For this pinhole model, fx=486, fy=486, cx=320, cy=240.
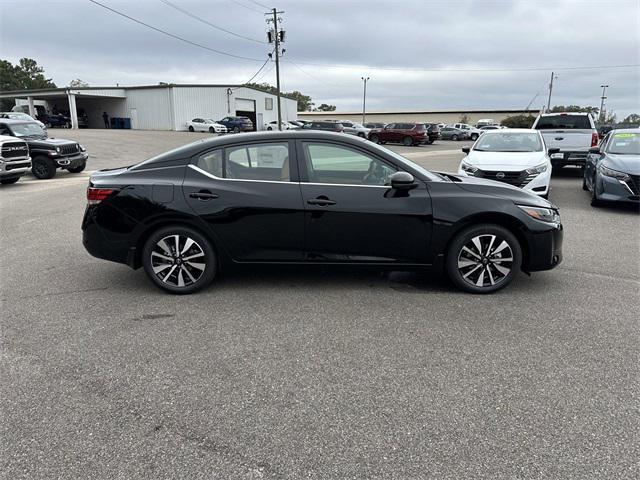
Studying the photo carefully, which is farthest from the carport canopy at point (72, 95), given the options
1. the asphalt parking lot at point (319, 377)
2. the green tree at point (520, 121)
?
the asphalt parking lot at point (319, 377)

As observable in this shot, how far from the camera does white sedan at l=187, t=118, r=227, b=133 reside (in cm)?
4719

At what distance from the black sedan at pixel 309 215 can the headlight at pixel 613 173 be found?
519 centimetres

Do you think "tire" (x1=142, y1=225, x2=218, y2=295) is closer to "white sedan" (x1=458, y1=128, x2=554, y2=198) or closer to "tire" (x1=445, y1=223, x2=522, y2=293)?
"tire" (x1=445, y1=223, x2=522, y2=293)

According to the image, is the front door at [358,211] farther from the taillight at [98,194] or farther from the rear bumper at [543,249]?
the taillight at [98,194]

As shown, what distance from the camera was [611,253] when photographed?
A: 648cm

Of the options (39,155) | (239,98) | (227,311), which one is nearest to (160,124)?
(239,98)

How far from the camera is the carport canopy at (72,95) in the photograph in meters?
51.4

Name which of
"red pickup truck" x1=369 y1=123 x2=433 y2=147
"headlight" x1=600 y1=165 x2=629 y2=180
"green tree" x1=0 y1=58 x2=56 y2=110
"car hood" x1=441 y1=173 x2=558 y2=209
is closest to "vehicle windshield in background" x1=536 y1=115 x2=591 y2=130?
"headlight" x1=600 y1=165 x2=629 y2=180

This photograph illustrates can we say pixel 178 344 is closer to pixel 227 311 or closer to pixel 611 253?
pixel 227 311

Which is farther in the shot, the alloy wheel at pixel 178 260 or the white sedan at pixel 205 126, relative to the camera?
the white sedan at pixel 205 126

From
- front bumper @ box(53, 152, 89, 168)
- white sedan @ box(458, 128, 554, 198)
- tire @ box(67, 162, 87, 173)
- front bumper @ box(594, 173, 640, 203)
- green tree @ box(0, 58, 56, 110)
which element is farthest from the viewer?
green tree @ box(0, 58, 56, 110)

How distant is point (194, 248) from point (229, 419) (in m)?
2.31

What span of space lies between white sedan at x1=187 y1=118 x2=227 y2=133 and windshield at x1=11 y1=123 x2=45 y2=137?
30.1 meters

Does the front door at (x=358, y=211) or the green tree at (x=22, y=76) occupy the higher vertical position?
the green tree at (x=22, y=76)
